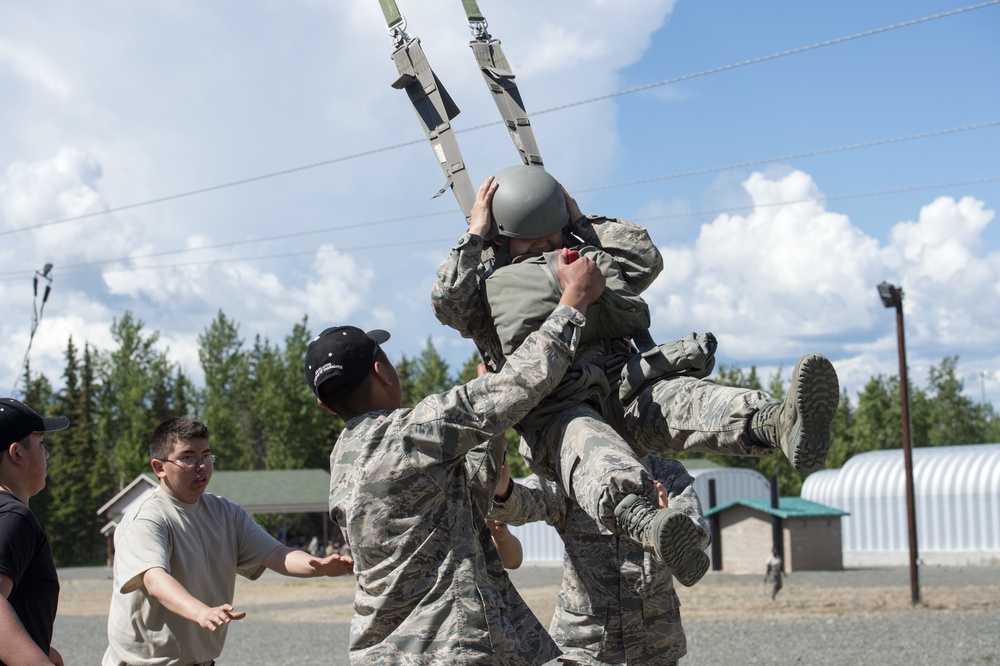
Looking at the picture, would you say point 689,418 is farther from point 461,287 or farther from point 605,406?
point 461,287

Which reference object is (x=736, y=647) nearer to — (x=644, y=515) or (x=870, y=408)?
(x=644, y=515)

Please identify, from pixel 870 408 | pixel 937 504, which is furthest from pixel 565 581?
pixel 870 408

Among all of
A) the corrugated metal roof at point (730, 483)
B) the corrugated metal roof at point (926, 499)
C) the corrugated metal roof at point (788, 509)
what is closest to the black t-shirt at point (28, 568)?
the corrugated metal roof at point (788, 509)

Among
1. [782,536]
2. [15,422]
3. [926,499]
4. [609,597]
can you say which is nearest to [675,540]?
[609,597]

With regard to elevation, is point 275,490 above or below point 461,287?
below

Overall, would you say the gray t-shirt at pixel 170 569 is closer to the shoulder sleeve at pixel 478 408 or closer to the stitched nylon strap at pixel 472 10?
the shoulder sleeve at pixel 478 408

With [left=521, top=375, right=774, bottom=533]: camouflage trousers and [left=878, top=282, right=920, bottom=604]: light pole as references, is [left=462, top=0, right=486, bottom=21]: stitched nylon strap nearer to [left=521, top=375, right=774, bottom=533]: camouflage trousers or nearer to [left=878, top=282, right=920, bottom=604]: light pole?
[left=521, top=375, right=774, bottom=533]: camouflage trousers

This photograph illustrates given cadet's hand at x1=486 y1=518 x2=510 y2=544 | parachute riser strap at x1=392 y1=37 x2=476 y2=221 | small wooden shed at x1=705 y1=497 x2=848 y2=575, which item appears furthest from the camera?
small wooden shed at x1=705 y1=497 x2=848 y2=575

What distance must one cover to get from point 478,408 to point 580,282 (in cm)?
82

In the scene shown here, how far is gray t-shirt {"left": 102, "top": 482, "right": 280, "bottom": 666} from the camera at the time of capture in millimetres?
4902

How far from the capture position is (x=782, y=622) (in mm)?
20922

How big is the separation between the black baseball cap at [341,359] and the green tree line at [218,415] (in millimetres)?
56384

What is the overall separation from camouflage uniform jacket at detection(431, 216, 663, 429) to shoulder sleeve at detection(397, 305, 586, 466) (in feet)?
2.74

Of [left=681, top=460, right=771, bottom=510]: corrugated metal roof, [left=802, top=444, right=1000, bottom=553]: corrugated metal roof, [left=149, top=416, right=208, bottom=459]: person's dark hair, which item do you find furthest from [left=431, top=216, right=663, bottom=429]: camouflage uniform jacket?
[left=681, top=460, right=771, bottom=510]: corrugated metal roof
